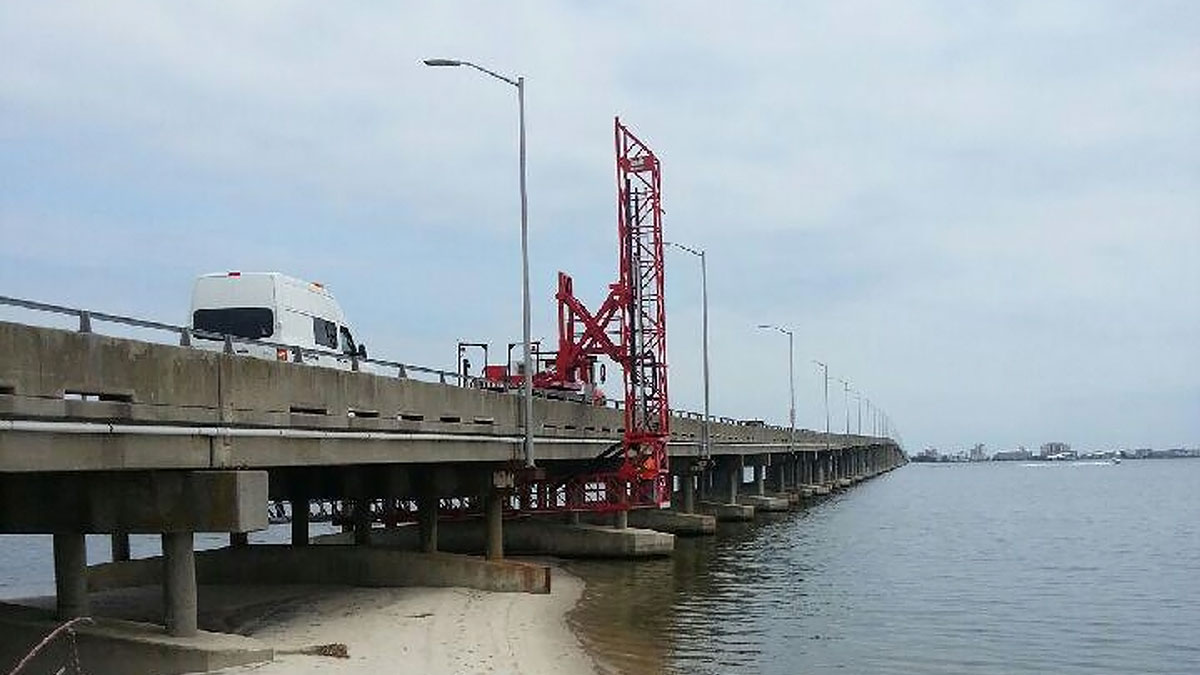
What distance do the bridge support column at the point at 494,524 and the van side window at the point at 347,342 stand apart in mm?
5772

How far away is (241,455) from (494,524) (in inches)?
675

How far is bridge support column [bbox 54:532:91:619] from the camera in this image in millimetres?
22344

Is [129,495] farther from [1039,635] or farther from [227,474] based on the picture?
[1039,635]

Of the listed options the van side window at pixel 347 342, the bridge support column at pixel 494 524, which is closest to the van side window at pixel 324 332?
the van side window at pixel 347 342

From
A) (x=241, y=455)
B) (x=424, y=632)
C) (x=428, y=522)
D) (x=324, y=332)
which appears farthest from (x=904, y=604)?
(x=241, y=455)

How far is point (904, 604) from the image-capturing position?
33156 millimetres

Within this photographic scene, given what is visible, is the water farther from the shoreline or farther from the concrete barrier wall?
the concrete barrier wall

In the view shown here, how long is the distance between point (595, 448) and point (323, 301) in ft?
51.7

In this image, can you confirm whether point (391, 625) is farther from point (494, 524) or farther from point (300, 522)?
point (300, 522)

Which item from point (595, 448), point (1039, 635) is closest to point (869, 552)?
point (595, 448)

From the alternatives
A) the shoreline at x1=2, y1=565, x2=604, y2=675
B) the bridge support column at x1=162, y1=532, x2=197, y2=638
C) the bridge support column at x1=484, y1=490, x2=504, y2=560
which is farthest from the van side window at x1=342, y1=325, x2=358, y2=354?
the bridge support column at x1=162, y1=532, x2=197, y2=638

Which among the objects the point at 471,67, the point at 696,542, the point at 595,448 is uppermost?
the point at 471,67

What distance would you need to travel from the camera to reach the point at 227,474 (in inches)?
717

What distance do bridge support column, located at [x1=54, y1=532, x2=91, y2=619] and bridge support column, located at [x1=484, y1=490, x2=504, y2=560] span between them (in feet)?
45.8
